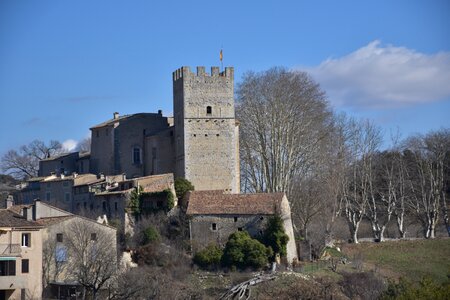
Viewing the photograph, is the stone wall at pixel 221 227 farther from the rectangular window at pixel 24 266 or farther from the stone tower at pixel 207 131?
the rectangular window at pixel 24 266

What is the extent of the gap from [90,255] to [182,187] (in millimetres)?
10728

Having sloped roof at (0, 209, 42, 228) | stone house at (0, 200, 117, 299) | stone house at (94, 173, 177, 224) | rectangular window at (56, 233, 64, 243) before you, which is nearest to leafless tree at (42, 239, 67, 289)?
stone house at (0, 200, 117, 299)

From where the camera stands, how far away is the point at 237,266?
51.7m

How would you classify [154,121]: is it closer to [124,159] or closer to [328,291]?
[124,159]

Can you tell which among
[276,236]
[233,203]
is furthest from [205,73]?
[276,236]

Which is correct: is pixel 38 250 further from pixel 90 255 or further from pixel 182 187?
pixel 182 187

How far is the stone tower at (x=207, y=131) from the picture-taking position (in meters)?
60.7

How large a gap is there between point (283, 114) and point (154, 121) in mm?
8662

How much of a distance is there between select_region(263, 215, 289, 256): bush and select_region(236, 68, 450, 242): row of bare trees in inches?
394

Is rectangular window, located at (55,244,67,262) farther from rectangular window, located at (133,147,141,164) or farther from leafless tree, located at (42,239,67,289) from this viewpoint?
rectangular window, located at (133,147,141,164)

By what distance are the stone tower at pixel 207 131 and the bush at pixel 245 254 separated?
28.4 feet

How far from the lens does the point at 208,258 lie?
52.1 metres

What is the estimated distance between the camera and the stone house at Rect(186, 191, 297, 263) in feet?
177

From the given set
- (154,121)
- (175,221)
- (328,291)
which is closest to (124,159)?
(154,121)
